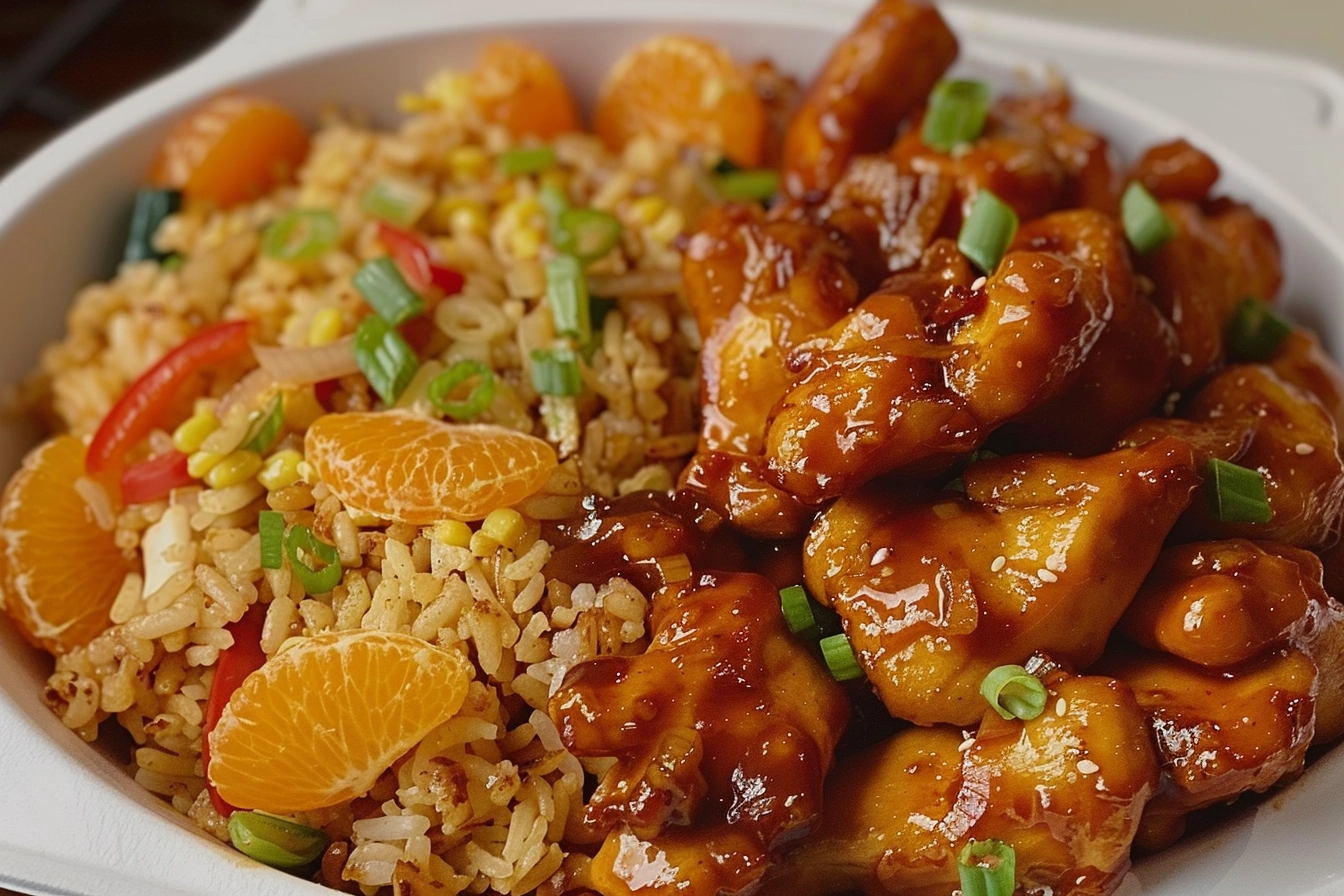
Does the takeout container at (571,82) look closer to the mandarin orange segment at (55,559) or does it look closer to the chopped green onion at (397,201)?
the mandarin orange segment at (55,559)

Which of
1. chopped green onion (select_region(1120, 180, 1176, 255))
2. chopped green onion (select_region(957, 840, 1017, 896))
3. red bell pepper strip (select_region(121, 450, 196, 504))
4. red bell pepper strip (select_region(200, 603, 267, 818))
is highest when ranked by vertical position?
chopped green onion (select_region(1120, 180, 1176, 255))

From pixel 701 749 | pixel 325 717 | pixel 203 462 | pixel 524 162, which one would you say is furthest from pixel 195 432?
pixel 701 749

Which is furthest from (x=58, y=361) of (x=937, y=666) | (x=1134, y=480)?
(x=1134, y=480)

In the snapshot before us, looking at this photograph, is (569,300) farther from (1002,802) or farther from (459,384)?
(1002,802)

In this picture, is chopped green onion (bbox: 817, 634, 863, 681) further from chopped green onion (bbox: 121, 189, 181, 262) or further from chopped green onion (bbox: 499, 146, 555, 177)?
chopped green onion (bbox: 121, 189, 181, 262)

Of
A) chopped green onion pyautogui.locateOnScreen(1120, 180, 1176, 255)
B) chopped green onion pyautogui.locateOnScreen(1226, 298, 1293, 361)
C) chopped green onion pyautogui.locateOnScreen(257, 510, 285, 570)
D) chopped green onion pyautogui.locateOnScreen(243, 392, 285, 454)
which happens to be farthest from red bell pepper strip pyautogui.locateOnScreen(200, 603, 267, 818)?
chopped green onion pyautogui.locateOnScreen(1226, 298, 1293, 361)
